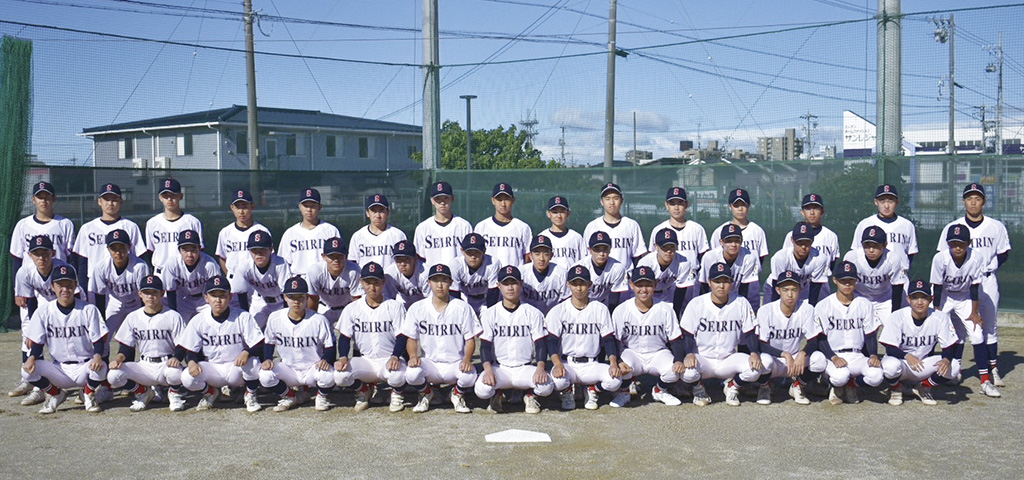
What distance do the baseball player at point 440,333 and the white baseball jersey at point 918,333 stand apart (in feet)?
10.6

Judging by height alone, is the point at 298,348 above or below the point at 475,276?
below

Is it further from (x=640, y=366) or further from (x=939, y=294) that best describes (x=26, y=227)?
(x=939, y=294)

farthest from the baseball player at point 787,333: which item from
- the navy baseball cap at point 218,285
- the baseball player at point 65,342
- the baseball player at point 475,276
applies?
the baseball player at point 65,342

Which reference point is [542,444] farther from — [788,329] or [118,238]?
[118,238]

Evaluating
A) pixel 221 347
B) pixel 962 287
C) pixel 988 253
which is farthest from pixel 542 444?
pixel 988 253

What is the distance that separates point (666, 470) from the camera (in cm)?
490

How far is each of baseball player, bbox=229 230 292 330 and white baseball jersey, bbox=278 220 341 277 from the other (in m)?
0.16

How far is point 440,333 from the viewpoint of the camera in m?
6.53

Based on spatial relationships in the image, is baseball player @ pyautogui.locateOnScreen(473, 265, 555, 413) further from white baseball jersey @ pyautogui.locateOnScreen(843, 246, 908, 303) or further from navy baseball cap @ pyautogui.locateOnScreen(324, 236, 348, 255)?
white baseball jersey @ pyautogui.locateOnScreen(843, 246, 908, 303)

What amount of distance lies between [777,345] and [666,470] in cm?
221

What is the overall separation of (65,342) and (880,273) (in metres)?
6.57

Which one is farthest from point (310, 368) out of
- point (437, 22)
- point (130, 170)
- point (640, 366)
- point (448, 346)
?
point (437, 22)

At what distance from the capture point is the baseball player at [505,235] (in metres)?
7.24

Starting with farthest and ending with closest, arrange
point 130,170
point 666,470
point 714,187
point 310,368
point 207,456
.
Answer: point 714,187 < point 130,170 < point 310,368 < point 207,456 < point 666,470
